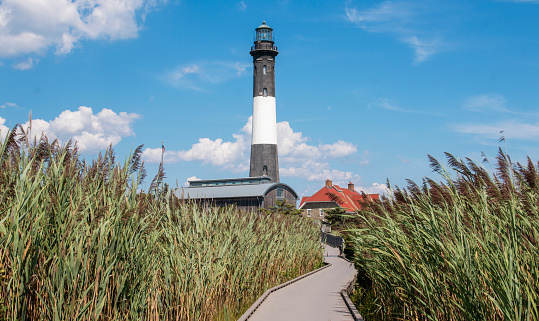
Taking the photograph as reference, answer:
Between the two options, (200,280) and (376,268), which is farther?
(376,268)

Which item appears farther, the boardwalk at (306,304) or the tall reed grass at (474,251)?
the boardwalk at (306,304)

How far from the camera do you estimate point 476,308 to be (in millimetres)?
4016

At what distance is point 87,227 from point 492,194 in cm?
419

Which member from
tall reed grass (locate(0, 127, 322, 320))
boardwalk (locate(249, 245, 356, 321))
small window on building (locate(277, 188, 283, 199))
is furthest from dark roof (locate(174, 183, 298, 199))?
tall reed grass (locate(0, 127, 322, 320))

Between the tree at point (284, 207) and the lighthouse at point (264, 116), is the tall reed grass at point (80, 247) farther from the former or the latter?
the lighthouse at point (264, 116)

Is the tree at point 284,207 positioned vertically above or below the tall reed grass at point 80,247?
above

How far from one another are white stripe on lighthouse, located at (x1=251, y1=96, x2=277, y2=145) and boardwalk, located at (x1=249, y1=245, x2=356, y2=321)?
27107 millimetres

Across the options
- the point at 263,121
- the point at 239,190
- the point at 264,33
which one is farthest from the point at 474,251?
the point at 264,33

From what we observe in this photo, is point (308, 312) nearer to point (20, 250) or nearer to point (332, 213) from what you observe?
point (20, 250)

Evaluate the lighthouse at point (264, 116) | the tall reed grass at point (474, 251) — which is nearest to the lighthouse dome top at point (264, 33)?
the lighthouse at point (264, 116)

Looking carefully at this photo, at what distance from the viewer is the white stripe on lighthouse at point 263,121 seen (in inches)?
1614

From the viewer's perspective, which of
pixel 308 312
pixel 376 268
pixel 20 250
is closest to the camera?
pixel 20 250

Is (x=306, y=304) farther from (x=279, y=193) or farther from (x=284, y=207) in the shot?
(x=279, y=193)

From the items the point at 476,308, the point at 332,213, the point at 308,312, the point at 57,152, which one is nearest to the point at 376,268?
the point at 308,312
